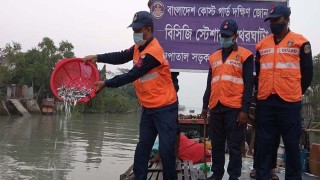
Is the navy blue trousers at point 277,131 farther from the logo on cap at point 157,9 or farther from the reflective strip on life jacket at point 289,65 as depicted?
the logo on cap at point 157,9

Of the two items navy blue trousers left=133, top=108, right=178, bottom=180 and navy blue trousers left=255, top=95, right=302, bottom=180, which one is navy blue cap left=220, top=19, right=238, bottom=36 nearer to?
navy blue trousers left=255, top=95, right=302, bottom=180

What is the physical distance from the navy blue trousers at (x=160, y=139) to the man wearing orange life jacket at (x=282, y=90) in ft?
2.58

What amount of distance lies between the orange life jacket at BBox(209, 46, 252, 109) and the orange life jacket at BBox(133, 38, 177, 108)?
0.54 m

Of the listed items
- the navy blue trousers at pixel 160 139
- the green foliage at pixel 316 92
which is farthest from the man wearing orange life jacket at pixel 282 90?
the green foliage at pixel 316 92

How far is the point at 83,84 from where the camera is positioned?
431 cm

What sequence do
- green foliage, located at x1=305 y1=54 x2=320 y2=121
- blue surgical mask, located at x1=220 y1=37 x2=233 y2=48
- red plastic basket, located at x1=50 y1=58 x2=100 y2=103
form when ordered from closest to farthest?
blue surgical mask, located at x1=220 y1=37 x2=233 y2=48 → red plastic basket, located at x1=50 y1=58 x2=100 y2=103 → green foliage, located at x1=305 y1=54 x2=320 y2=121

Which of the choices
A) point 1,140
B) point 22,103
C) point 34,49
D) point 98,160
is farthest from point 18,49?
point 98,160

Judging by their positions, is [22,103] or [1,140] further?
[22,103]

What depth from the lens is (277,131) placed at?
3.58 meters

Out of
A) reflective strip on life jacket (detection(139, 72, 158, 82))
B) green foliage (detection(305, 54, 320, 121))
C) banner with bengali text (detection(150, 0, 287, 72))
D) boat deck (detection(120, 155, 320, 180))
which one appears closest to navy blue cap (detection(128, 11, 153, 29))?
reflective strip on life jacket (detection(139, 72, 158, 82))

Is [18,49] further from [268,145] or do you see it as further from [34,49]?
[268,145]

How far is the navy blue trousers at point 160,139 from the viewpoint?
3490 millimetres

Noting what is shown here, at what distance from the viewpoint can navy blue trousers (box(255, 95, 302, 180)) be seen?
345cm

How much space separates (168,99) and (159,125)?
0.24 metres
